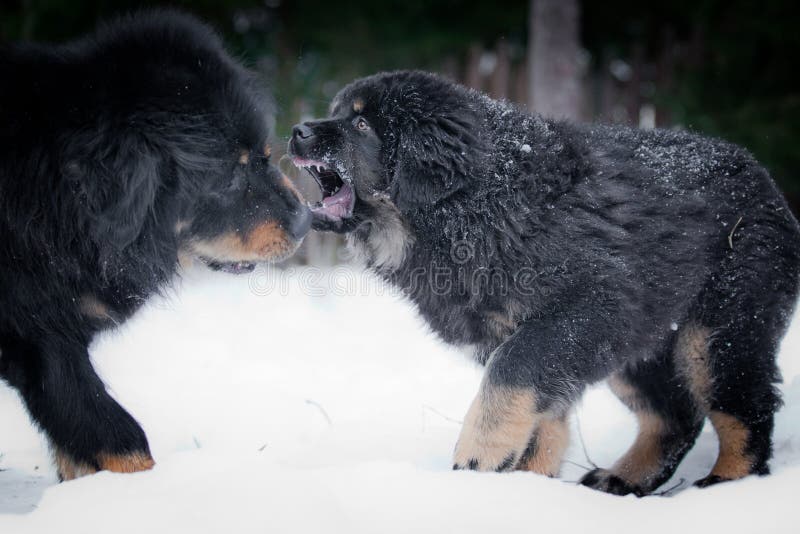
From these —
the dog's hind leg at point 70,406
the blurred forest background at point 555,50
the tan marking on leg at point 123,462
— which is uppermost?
the blurred forest background at point 555,50

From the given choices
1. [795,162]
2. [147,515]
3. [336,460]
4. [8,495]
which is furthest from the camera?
[795,162]

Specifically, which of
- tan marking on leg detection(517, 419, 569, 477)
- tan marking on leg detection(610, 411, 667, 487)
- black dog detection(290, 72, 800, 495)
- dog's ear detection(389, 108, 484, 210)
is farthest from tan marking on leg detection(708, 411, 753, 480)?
dog's ear detection(389, 108, 484, 210)

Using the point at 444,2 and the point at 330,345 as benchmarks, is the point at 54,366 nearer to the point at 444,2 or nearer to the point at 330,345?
the point at 330,345

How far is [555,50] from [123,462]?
268 inches

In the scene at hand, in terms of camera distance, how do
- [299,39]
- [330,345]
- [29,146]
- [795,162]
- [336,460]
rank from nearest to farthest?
[29,146]
[336,460]
[330,345]
[795,162]
[299,39]

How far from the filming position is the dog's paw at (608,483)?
12.1 ft

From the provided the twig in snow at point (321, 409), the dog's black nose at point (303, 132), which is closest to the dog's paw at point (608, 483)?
the twig in snow at point (321, 409)

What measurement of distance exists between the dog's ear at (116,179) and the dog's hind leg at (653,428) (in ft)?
7.75

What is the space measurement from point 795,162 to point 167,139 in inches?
256

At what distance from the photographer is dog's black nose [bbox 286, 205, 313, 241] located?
10.5ft

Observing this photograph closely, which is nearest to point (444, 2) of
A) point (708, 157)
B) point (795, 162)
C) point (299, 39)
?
point (299, 39)

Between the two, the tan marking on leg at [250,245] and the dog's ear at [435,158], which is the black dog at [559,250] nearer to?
the dog's ear at [435,158]

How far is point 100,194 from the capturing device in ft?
8.91

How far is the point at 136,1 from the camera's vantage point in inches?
302
